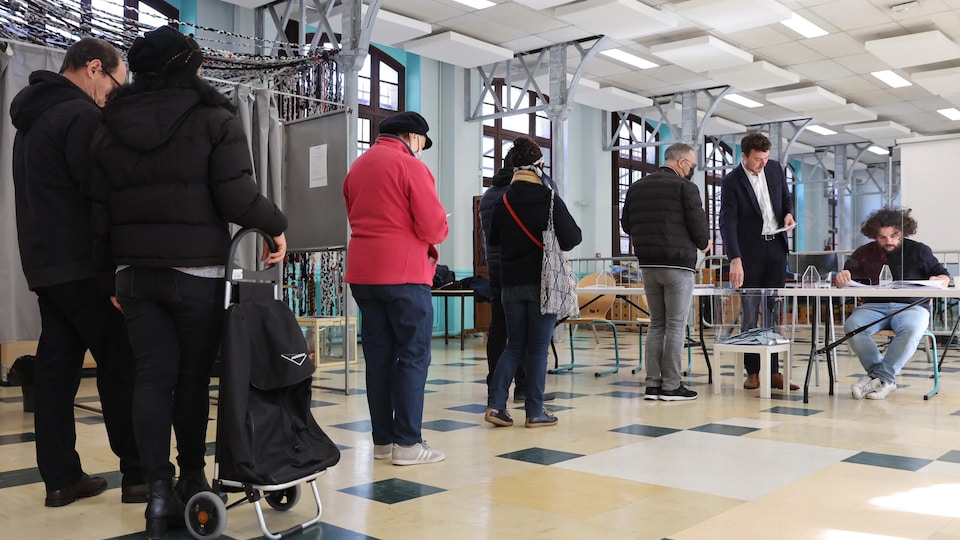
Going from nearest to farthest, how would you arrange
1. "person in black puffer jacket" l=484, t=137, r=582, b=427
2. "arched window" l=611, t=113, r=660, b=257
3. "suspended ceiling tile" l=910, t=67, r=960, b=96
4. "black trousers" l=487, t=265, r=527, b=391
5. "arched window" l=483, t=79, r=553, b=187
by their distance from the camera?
"person in black puffer jacket" l=484, t=137, r=582, b=427
"black trousers" l=487, t=265, r=527, b=391
"suspended ceiling tile" l=910, t=67, r=960, b=96
"arched window" l=483, t=79, r=553, b=187
"arched window" l=611, t=113, r=660, b=257

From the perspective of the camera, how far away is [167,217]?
6.90 feet

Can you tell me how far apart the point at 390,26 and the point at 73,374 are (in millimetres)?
6257

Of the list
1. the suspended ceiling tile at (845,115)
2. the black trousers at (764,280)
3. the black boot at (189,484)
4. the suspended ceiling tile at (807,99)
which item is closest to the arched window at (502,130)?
the suspended ceiling tile at (807,99)

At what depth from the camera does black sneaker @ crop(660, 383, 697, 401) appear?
462cm

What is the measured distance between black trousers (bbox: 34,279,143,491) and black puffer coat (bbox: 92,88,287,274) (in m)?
0.38

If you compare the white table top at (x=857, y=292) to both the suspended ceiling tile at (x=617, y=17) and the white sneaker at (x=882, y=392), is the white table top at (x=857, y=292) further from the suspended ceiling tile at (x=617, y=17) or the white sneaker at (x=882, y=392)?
the suspended ceiling tile at (x=617, y=17)

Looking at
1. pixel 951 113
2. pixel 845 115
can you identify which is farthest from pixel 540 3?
pixel 951 113

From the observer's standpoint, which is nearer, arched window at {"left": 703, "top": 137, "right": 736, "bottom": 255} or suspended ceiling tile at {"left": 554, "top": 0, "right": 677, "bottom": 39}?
suspended ceiling tile at {"left": 554, "top": 0, "right": 677, "bottom": 39}

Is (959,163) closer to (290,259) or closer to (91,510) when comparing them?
(290,259)

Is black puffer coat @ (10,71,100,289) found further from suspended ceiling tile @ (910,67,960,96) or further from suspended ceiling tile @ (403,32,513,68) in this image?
suspended ceiling tile @ (910,67,960,96)

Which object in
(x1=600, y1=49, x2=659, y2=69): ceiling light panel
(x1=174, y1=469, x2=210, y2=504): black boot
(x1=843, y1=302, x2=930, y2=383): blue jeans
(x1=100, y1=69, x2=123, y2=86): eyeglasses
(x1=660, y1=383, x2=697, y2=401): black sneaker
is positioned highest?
(x1=600, y1=49, x2=659, y2=69): ceiling light panel

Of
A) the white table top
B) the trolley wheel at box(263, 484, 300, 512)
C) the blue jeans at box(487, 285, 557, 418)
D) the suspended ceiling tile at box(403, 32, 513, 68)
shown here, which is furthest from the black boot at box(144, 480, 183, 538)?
the suspended ceiling tile at box(403, 32, 513, 68)

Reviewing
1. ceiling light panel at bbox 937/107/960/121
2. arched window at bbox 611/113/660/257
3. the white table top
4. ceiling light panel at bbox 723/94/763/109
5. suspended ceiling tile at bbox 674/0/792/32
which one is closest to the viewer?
the white table top

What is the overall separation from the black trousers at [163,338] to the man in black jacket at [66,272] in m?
0.33
